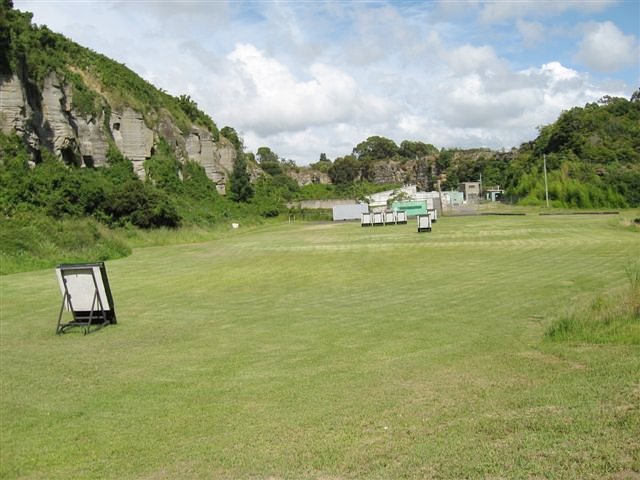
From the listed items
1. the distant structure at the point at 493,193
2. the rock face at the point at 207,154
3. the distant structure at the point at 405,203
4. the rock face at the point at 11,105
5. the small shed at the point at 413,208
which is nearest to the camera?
the rock face at the point at 11,105

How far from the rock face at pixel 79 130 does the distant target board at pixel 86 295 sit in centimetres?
3146

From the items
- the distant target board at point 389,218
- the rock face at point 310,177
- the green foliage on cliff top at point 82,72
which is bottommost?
the distant target board at point 389,218

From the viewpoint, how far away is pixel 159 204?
49.0 metres

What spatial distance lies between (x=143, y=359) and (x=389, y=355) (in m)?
3.77

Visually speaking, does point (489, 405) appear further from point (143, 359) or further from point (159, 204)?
point (159, 204)

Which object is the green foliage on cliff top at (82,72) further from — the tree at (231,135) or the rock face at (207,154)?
the tree at (231,135)

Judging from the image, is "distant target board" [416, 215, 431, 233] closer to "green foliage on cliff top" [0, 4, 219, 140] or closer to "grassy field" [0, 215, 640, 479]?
"grassy field" [0, 215, 640, 479]

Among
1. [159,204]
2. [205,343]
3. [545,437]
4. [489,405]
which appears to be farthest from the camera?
[159,204]

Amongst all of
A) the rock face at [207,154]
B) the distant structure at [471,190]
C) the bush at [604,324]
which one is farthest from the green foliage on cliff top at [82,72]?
the distant structure at [471,190]

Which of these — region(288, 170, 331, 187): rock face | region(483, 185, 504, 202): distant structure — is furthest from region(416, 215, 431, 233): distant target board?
region(288, 170, 331, 187): rock face

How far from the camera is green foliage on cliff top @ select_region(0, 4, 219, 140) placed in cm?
4312

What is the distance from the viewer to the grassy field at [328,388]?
5.39 m

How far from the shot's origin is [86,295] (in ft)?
43.5

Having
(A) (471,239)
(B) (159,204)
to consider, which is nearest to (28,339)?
(A) (471,239)
